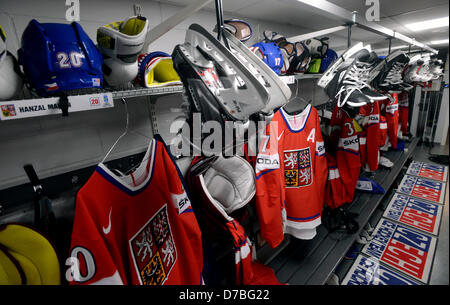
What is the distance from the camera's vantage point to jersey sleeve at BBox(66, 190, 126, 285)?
0.57m

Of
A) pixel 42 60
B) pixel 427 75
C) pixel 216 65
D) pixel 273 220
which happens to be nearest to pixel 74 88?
pixel 42 60

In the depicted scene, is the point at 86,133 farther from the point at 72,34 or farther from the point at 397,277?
the point at 397,277

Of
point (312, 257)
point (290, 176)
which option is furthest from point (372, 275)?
point (290, 176)

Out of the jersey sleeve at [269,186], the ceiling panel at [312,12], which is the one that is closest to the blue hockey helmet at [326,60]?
the ceiling panel at [312,12]

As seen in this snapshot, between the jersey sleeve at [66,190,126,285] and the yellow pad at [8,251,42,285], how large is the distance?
0.28ft

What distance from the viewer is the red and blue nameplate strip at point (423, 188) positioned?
294 centimetres

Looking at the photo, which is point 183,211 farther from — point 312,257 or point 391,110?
point 391,110

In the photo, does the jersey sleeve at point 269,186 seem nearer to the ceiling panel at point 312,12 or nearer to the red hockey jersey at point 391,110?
the ceiling panel at point 312,12

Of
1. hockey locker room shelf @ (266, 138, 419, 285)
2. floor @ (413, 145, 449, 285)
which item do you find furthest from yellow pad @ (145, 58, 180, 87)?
floor @ (413, 145, 449, 285)

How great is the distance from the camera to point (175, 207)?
0.83 metres

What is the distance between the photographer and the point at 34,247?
583 mm

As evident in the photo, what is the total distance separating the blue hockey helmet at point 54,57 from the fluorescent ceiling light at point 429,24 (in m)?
3.20

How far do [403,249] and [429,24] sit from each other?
2.49m

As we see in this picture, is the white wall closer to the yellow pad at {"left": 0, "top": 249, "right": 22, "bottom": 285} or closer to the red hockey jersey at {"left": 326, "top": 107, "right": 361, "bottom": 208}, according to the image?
the yellow pad at {"left": 0, "top": 249, "right": 22, "bottom": 285}
